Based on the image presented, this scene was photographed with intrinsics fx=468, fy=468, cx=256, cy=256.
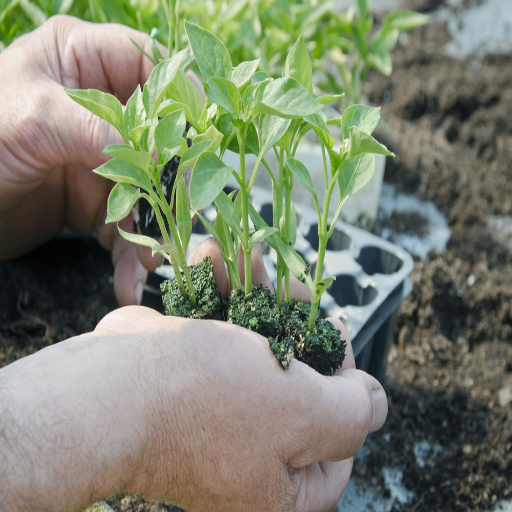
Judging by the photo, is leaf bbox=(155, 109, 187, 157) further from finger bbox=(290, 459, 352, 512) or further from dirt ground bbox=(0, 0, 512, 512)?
dirt ground bbox=(0, 0, 512, 512)

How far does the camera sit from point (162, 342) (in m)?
0.60

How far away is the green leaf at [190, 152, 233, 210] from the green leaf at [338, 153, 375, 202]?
0.19 metres

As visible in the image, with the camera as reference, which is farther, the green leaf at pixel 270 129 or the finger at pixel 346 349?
the finger at pixel 346 349

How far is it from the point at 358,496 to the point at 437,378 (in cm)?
37

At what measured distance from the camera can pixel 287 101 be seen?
495 millimetres

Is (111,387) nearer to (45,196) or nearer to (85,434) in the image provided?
(85,434)

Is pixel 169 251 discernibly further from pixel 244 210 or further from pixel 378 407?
pixel 378 407

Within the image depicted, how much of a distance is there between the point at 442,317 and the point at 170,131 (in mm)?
1033

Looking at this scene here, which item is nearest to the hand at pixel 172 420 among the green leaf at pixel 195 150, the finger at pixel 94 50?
the green leaf at pixel 195 150

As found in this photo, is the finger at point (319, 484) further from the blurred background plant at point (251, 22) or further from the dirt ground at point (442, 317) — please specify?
the blurred background plant at point (251, 22)

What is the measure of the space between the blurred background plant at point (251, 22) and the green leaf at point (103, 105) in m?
0.55

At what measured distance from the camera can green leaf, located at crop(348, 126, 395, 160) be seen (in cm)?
49

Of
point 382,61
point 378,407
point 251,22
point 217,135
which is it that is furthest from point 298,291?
point 382,61

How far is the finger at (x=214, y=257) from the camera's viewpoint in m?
0.73
